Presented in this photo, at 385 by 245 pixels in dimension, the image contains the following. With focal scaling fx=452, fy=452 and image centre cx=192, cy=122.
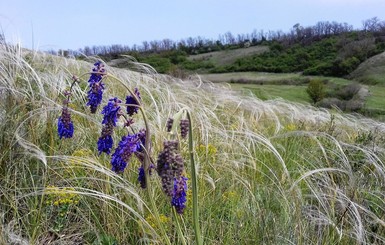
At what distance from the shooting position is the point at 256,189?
103 inches

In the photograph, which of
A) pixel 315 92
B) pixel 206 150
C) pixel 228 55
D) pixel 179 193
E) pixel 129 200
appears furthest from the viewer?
pixel 228 55

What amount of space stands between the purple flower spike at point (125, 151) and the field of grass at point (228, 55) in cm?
7041

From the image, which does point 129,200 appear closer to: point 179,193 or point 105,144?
point 105,144

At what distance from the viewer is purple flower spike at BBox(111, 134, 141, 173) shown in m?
1.39

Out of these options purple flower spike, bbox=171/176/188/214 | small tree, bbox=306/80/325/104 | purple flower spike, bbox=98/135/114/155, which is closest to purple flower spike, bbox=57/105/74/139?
purple flower spike, bbox=98/135/114/155

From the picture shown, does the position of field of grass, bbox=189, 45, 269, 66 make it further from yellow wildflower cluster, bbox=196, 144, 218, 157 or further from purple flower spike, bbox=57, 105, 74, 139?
purple flower spike, bbox=57, 105, 74, 139

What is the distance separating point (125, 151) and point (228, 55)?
251ft

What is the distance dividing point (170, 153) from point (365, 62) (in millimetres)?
58450

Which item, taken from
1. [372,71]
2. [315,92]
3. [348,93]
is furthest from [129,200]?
[372,71]

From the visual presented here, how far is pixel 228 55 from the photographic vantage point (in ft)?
252

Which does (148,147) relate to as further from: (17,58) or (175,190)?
(17,58)

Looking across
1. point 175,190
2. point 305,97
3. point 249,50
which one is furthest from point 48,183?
point 249,50

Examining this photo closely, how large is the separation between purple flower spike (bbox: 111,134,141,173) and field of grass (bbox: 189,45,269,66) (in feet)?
231

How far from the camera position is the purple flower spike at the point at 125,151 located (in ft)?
4.57
